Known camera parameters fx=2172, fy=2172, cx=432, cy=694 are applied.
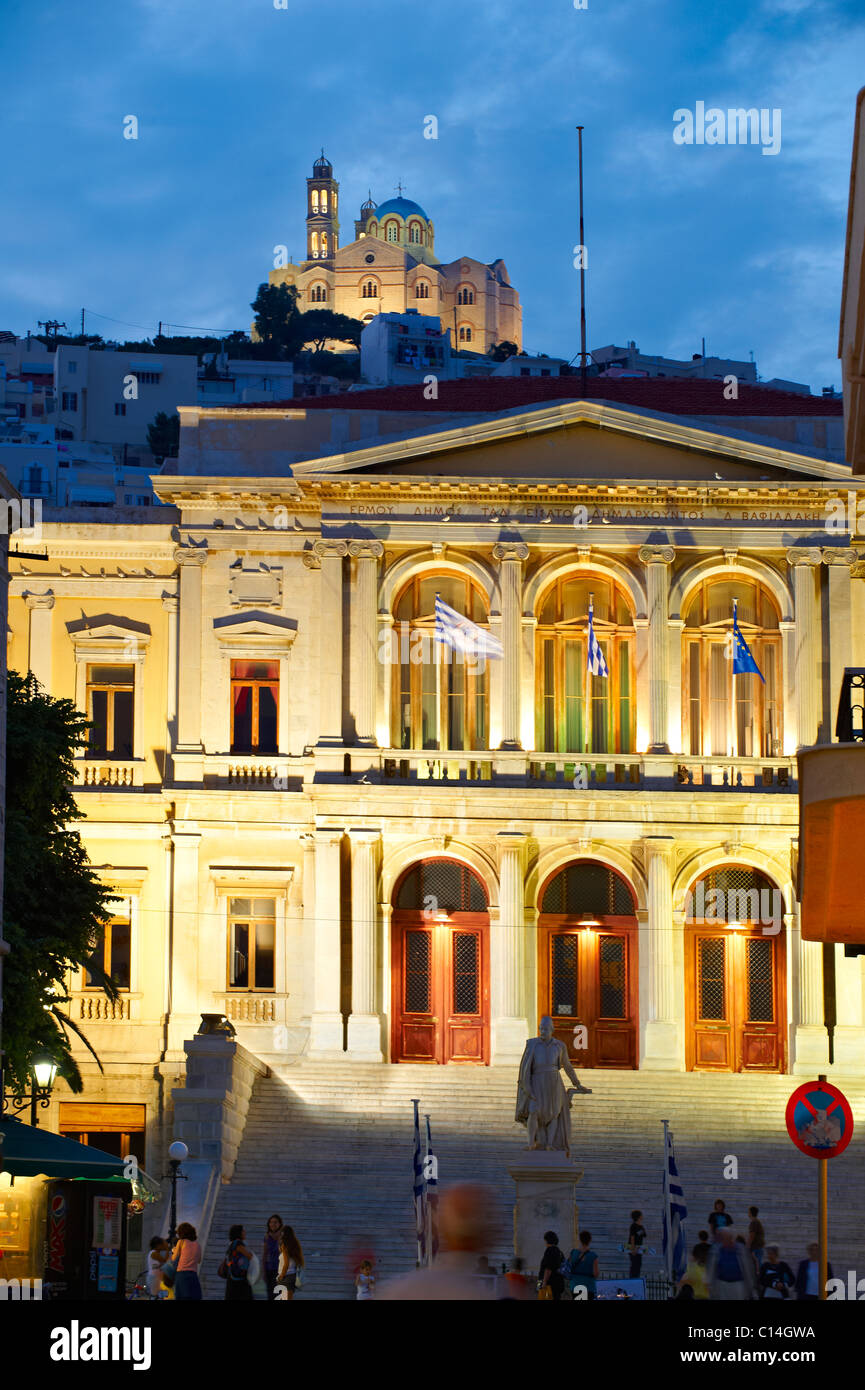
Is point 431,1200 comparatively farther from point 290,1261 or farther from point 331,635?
point 331,635

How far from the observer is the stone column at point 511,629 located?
35.6m

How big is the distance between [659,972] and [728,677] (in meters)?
5.21

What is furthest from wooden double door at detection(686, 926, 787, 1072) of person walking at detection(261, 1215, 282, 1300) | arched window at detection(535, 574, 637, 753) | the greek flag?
person walking at detection(261, 1215, 282, 1300)

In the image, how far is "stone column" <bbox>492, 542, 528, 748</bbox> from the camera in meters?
35.6

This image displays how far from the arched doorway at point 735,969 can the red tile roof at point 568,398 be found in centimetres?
819

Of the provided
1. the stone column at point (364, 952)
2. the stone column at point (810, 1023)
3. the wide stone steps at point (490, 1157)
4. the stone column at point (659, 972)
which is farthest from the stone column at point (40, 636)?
the stone column at point (810, 1023)

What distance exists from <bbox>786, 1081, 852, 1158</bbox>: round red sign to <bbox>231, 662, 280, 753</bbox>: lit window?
23685 millimetres

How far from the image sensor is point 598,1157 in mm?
31203

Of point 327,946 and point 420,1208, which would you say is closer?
point 420,1208

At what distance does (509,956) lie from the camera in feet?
115

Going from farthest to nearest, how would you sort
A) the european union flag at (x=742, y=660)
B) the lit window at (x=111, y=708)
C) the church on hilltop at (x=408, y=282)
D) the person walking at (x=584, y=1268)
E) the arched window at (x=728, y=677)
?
the church on hilltop at (x=408, y=282) < the lit window at (x=111, y=708) < the arched window at (x=728, y=677) < the european union flag at (x=742, y=660) < the person walking at (x=584, y=1268)

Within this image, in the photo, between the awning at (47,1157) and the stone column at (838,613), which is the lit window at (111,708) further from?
the awning at (47,1157)

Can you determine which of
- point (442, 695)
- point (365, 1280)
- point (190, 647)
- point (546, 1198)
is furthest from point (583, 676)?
point (365, 1280)

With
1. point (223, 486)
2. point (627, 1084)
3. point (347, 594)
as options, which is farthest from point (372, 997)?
point (223, 486)
